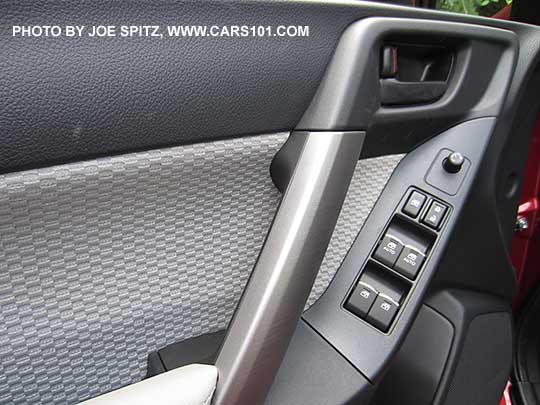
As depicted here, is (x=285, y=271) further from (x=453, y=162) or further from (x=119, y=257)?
(x=453, y=162)

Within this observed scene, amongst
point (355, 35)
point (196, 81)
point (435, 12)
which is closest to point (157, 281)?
point (196, 81)

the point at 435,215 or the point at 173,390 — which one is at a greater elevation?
the point at 435,215

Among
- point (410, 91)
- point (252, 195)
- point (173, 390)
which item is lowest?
point (173, 390)

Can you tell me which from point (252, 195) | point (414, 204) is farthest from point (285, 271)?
point (414, 204)

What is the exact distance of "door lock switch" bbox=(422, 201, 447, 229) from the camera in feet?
2.27

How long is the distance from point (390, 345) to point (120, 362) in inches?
12.3

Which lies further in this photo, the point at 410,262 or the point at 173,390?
the point at 410,262

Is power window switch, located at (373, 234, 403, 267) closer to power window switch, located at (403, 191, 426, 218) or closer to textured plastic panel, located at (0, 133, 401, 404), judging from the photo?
power window switch, located at (403, 191, 426, 218)

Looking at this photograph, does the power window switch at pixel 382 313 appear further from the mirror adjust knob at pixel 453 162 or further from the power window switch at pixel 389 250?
the mirror adjust knob at pixel 453 162

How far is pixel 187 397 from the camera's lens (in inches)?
19.3

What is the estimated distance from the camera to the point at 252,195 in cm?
63

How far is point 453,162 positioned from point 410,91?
116mm

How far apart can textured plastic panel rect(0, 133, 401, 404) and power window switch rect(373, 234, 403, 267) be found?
15 cm

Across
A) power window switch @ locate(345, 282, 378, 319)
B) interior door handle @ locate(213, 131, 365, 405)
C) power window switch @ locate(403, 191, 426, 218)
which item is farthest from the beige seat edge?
power window switch @ locate(403, 191, 426, 218)
